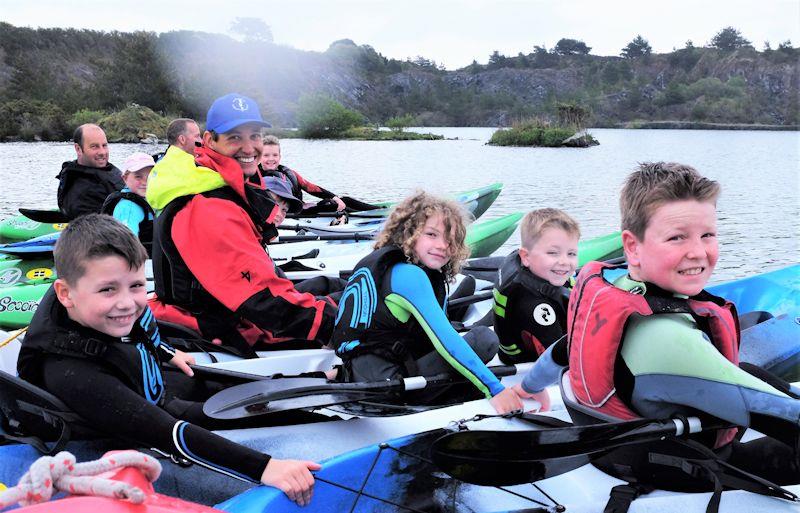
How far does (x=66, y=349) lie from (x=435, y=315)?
1.34 meters

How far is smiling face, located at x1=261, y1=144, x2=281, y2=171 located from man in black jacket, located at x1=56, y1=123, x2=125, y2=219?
149cm

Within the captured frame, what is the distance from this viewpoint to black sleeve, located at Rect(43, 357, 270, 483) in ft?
6.54

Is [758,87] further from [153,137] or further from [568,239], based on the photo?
[568,239]

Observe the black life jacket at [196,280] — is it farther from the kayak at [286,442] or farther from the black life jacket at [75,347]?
the black life jacket at [75,347]

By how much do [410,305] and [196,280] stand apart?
1.17 meters

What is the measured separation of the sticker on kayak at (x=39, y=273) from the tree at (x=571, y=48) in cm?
9167

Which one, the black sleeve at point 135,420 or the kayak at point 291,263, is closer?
the black sleeve at point 135,420

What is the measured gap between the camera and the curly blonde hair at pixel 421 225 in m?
3.00

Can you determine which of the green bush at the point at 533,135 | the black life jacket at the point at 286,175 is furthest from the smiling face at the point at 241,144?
the green bush at the point at 533,135

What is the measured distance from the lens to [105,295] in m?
2.12

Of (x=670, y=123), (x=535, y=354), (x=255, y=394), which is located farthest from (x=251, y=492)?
(x=670, y=123)

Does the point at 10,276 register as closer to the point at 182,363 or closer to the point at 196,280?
the point at 196,280

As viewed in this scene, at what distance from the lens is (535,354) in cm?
356

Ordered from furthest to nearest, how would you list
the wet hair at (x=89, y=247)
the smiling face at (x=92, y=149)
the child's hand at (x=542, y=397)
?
the smiling face at (x=92, y=149) → the child's hand at (x=542, y=397) → the wet hair at (x=89, y=247)
